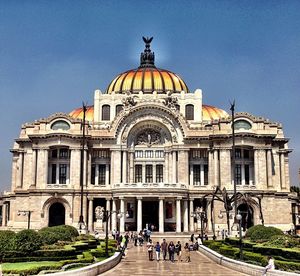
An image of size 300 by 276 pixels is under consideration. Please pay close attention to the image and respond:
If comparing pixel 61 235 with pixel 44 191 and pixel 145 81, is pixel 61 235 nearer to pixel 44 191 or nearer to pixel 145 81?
pixel 44 191

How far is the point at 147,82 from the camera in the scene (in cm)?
8900

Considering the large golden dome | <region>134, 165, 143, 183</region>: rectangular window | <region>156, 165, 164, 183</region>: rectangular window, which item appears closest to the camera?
<region>134, 165, 143, 183</region>: rectangular window

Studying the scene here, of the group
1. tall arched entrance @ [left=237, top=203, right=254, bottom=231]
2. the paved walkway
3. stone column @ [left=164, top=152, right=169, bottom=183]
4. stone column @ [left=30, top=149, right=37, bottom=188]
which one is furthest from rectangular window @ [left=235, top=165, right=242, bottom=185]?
the paved walkway

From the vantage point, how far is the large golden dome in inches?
3485

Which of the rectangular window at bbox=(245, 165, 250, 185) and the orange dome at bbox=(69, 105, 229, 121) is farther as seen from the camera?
the orange dome at bbox=(69, 105, 229, 121)

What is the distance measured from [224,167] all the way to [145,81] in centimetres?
2496

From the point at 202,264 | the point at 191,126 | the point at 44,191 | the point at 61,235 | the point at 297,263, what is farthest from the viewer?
the point at 191,126

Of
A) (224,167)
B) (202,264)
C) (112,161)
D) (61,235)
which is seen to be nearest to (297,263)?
(202,264)

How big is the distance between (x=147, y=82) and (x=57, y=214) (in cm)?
2976

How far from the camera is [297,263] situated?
29750 mm

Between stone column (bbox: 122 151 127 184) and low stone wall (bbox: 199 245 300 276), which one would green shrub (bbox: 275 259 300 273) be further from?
stone column (bbox: 122 151 127 184)

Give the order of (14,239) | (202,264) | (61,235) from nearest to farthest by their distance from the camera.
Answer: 1. (14,239)
2. (202,264)
3. (61,235)

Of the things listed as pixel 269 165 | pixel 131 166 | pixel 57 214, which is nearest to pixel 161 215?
pixel 131 166

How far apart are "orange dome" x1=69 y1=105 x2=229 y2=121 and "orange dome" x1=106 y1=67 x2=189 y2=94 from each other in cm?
504
